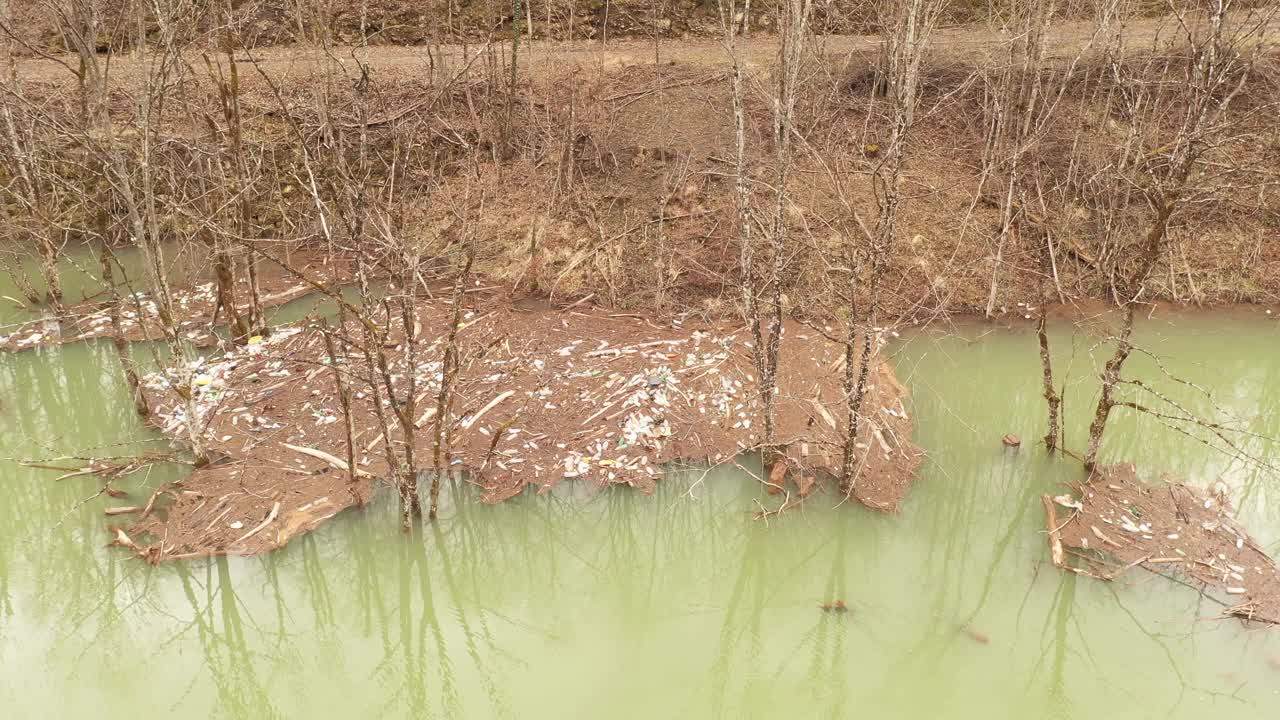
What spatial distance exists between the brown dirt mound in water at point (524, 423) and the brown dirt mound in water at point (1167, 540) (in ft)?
5.21

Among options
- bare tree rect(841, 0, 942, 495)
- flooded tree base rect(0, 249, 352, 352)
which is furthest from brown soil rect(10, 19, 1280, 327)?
bare tree rect(841, 0, 942, 495)

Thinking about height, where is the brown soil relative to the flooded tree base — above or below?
above

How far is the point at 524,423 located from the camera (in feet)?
29.7

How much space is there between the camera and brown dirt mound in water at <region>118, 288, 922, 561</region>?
311 inches

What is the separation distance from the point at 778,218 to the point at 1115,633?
433cm

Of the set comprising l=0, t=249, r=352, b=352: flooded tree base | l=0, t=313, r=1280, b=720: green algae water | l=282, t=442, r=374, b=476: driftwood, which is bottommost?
l=0, t=313, r=1280, b=720: green algae water

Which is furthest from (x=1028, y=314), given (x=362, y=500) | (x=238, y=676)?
(x=238, y=676)

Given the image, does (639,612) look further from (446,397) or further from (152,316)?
(152,316)

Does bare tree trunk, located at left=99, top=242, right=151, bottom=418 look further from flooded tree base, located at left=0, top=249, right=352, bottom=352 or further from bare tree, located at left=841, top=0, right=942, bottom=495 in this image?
bare tree, located at left=841, top=0, right=942, bottom=495

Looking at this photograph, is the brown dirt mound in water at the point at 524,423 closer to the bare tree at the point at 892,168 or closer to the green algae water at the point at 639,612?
the green algae water at the point at 639,612

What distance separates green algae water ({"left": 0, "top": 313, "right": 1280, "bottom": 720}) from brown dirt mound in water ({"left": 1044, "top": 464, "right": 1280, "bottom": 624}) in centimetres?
19

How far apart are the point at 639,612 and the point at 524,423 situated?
2.61m

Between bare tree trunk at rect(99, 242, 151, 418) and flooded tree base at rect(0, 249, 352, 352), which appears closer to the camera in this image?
bare tree trunk at rect(99, 242, 151, 418)

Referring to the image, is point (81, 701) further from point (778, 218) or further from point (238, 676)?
point (778, 218)
